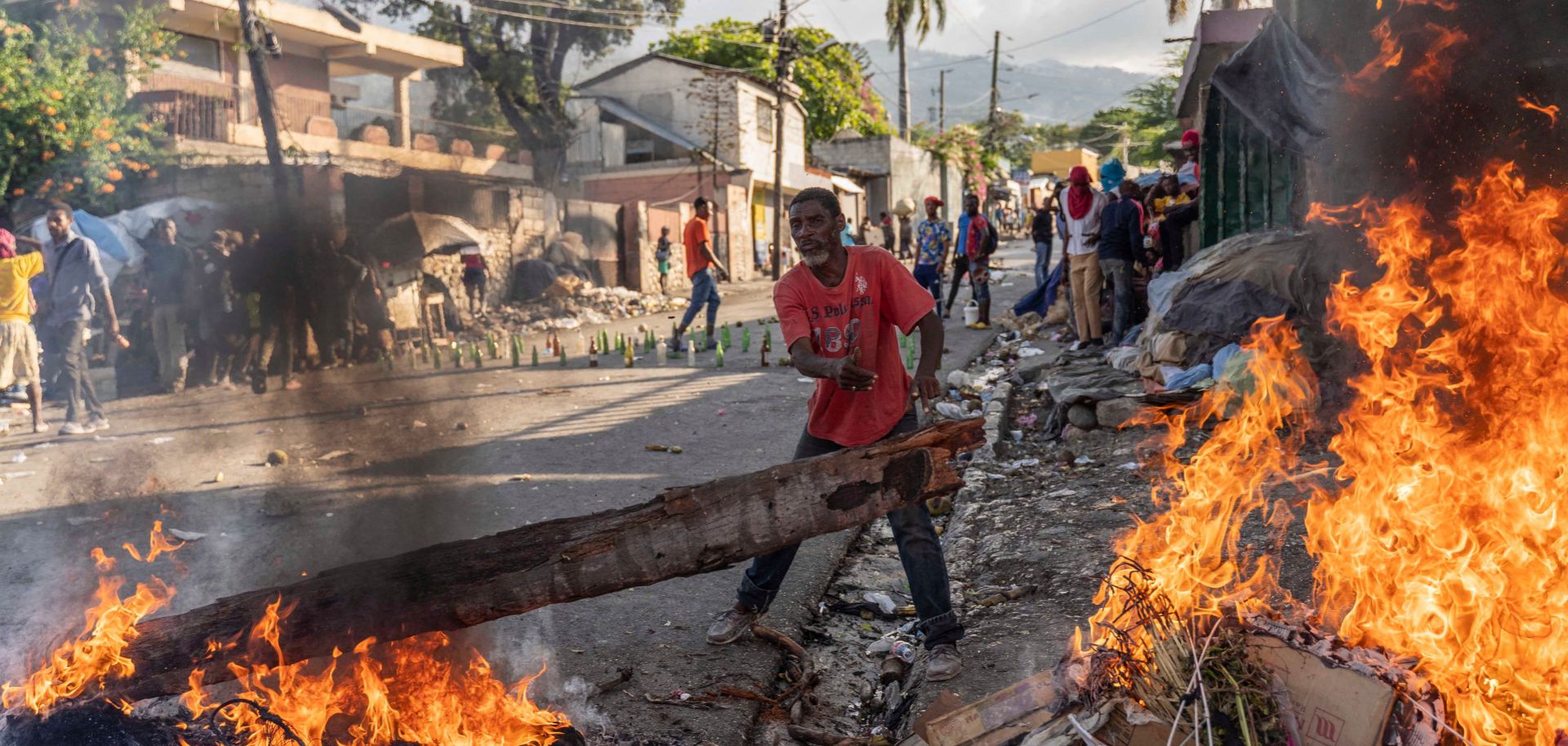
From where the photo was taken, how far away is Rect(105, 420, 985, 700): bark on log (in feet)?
9.55

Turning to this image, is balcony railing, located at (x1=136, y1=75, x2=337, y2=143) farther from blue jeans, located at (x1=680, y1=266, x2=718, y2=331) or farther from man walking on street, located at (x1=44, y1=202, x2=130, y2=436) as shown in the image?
blue jeans, located at (x1=680, y1=266, x2=718, y2=331)

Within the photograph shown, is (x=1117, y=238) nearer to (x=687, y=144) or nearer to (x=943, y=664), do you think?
(x=943, y=664)

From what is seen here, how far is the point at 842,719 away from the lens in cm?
365

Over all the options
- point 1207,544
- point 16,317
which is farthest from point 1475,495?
point 16,317

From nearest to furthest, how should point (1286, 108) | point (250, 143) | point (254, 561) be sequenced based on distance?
point (254, 561)
point (1286, 108)
point (250, 143)

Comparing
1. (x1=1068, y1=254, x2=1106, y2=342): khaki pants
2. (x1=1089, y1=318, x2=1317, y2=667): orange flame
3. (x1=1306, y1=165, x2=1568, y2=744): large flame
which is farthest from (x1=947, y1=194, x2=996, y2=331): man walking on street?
(x1=1089, y1=318, x2=1317, y2=667): orange flame

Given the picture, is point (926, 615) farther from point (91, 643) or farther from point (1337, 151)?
point (1337, 151)

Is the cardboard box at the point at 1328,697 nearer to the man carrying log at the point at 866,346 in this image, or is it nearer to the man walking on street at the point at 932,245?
the man carrying log at the point at 866,346

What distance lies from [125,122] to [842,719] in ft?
50.1

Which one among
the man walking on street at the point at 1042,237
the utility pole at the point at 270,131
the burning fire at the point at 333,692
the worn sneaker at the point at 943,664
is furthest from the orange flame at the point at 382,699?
the man walking on street at the point at 1042,237

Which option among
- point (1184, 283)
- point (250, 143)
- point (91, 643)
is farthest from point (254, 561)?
point (250, 143)

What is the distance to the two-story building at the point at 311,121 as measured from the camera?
47.8 ft

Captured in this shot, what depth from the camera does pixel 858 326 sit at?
3.78 m

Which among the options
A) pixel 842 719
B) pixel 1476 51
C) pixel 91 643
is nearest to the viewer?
pixel 91 643
